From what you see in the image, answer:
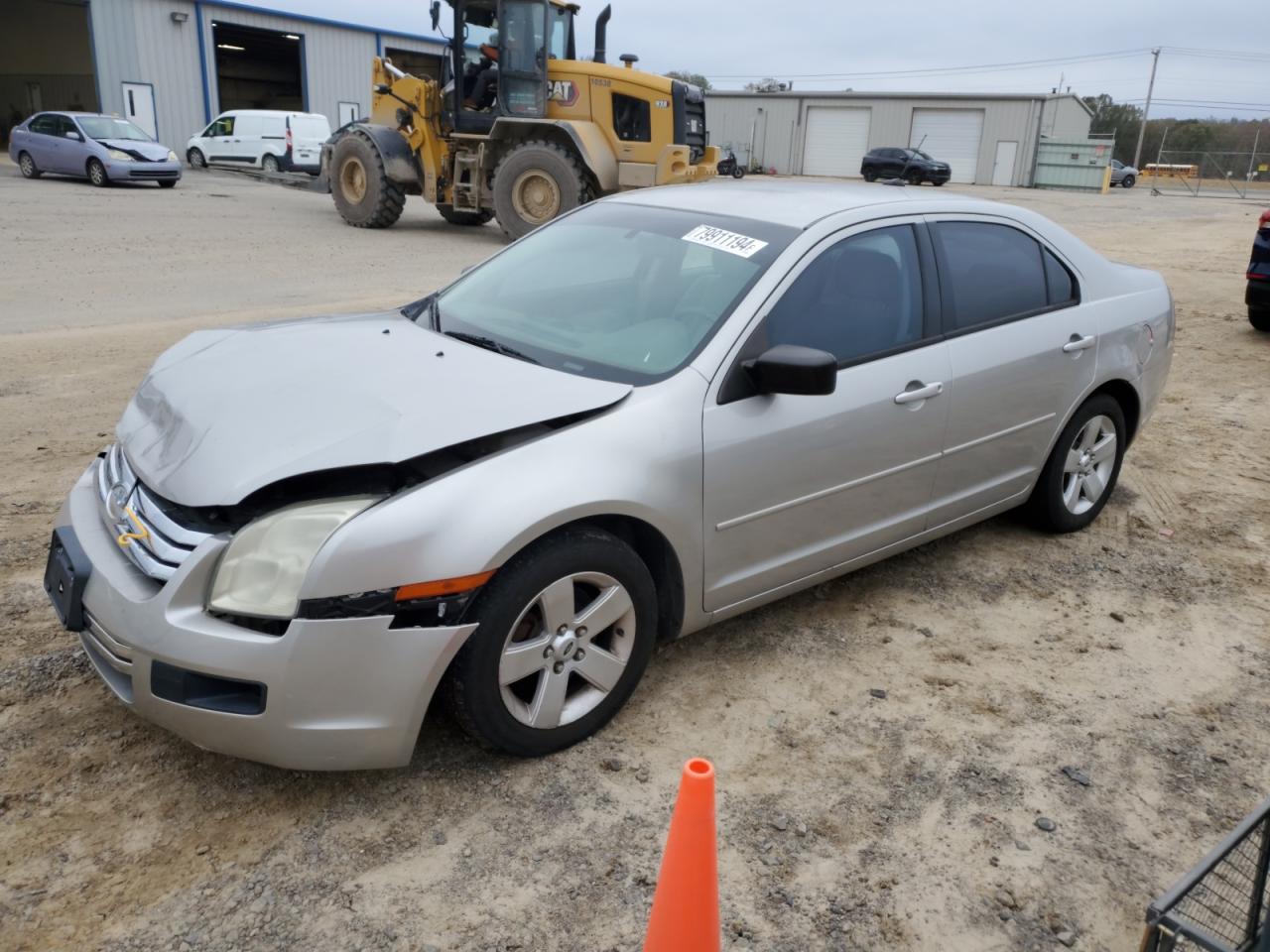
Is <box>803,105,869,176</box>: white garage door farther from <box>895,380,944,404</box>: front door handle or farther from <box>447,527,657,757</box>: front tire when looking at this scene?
<box>447,527,657,757</box>: front tire

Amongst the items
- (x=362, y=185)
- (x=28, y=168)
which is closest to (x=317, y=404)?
(x=362, y=185)

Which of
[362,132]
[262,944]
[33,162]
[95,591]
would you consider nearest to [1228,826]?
[262,944]

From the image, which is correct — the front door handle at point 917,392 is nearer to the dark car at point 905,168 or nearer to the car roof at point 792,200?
the car roof at point 792,200

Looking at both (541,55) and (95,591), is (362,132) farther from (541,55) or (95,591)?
(95,591)

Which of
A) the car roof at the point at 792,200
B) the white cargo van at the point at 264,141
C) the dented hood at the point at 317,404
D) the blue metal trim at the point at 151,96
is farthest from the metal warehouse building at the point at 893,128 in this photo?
the dented hood at the point at 317,404

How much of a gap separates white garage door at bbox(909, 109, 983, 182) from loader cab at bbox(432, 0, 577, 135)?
3989 cm

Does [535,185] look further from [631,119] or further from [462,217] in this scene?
[462,217]

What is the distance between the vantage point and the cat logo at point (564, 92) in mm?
13836

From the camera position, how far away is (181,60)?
94.8ft

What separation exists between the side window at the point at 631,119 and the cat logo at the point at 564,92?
0.57 m

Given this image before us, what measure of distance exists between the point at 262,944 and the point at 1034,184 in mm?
51640

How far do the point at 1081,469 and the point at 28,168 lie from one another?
77.0 ft

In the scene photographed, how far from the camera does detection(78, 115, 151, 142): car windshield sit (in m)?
20.4

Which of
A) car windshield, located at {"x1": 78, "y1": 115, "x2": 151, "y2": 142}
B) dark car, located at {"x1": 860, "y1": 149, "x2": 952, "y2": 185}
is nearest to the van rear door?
car windshield, located at {"x1": 78, "y1": 115, "x2": 151, "y2": 142}
